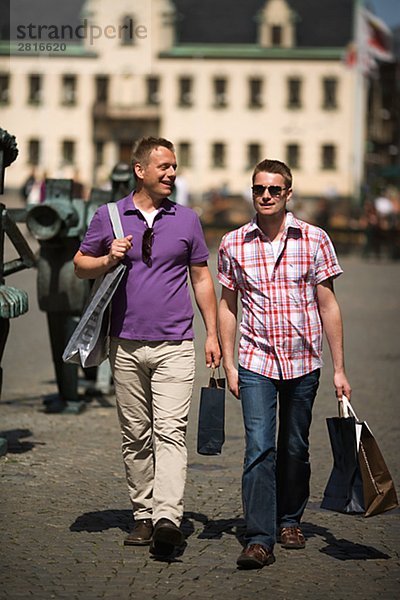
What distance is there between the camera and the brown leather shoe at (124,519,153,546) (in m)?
6.91

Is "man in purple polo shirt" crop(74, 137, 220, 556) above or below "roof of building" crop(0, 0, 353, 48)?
below

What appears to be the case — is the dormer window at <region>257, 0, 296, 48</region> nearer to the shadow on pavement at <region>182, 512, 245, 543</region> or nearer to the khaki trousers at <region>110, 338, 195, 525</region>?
the shadow on pavement at <region>182, 512, 245, 543</region>

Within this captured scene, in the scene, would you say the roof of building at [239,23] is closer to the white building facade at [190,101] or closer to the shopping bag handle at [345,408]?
the white building facade at [190,101]

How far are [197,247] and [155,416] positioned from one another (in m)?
0.77

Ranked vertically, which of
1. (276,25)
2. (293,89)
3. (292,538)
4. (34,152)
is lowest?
(292,538)

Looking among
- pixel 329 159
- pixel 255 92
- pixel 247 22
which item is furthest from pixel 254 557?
pixel 247 22

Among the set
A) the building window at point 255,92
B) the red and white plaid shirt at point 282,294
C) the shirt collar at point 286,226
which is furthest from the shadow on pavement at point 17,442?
the building window at point 255,92

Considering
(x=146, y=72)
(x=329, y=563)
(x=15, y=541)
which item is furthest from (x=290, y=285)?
(x=146, y=72)

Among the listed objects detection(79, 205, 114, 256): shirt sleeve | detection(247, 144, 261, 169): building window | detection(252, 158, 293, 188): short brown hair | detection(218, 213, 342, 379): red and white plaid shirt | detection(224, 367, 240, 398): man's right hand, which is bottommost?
detection(224, 367, 240, 398): man's right hand

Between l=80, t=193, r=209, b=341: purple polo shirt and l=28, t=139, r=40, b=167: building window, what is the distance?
84.4 m

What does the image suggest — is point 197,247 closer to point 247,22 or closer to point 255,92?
point 255,92

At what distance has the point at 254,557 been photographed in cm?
648

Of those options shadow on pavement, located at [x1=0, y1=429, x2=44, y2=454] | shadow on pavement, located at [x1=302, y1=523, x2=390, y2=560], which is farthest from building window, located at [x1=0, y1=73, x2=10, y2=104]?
shadow on pavement, located at [x1=302, y1=523, x2=390, y2=560]

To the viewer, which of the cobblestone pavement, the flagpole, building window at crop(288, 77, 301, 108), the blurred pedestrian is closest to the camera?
the cobblestone pavement
